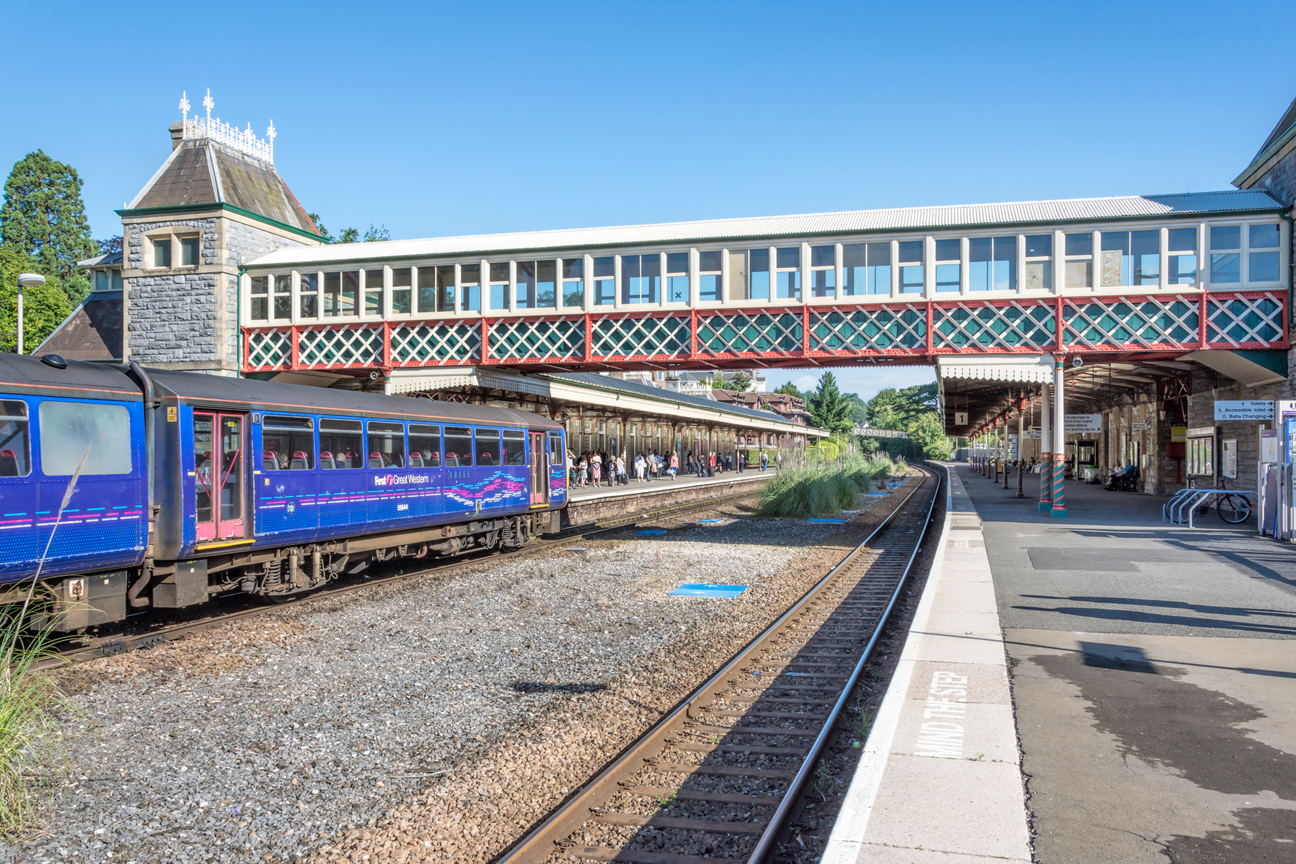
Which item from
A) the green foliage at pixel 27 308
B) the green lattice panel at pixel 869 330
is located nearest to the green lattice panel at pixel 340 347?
the green lattice panel at pixel 869 330

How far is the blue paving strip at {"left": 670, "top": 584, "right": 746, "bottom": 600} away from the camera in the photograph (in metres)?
12.8

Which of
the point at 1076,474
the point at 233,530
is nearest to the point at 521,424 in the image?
the point at 233,530

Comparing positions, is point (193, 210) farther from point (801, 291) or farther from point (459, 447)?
point (801, 291)

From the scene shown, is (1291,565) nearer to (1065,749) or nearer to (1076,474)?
(1065,749)

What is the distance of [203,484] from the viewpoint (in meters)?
10.2

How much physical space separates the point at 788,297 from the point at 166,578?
1726 cm

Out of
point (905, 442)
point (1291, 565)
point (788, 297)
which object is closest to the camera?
point (1291, 565)

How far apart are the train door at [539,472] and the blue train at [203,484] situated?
2.74 meters

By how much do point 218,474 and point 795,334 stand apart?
16.2 meters

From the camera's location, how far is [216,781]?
5.66m

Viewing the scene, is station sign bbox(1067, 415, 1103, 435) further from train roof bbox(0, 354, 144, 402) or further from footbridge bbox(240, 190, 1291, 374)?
train roof bbox(0, 354, 144, 402)

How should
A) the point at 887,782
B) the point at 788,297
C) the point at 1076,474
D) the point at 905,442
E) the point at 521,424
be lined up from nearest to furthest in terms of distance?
the point at 887,782, the point at 521,424, the point at 788,297, the point at 1076,474, the point at 905,442

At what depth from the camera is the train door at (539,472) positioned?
61.0 feet

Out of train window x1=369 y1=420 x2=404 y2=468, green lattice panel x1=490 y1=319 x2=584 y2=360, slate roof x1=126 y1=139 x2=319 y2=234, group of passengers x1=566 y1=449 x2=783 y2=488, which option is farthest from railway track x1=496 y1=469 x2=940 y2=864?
slate roof x1=126 y1=139 x2=319 y2=234
